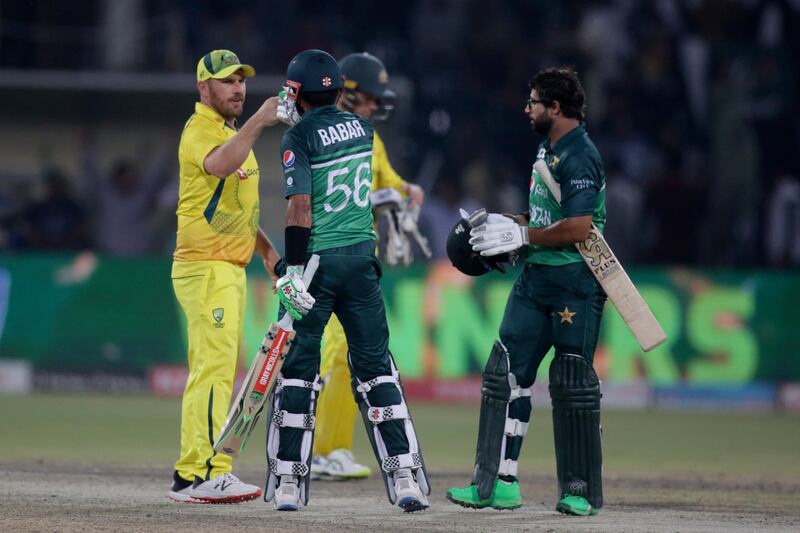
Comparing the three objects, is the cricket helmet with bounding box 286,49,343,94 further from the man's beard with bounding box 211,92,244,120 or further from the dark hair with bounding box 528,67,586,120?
the dark hair with bounding box 528,67,586,120

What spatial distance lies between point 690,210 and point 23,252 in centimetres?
864

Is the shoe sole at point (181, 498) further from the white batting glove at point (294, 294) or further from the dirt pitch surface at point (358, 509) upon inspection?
the white batting glove at point (294, 294)

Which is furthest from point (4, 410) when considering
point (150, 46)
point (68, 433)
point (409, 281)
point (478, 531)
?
point (478, 531)

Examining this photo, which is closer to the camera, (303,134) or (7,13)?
(303,134)

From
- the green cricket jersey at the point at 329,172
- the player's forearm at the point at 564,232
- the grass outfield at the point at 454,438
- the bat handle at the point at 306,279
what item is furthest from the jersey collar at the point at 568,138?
the grass outfield at the point at 454,438

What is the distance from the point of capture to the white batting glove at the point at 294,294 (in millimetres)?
6992

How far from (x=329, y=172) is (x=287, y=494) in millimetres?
1845

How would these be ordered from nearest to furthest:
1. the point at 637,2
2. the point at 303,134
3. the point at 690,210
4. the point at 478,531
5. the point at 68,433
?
the point at 478,531, the point at 303,134, the point at 68,433, the point at 690,210, the point at 637,2

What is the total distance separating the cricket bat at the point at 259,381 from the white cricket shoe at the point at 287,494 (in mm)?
332

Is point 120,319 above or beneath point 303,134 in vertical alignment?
beneath

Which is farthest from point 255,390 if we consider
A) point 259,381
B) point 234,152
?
point 234,152

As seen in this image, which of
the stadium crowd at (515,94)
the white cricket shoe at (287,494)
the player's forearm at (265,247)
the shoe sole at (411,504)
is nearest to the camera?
the shoe sole at (411,504)

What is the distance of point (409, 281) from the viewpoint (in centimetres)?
1562

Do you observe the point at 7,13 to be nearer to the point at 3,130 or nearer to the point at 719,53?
the point at 3,130
